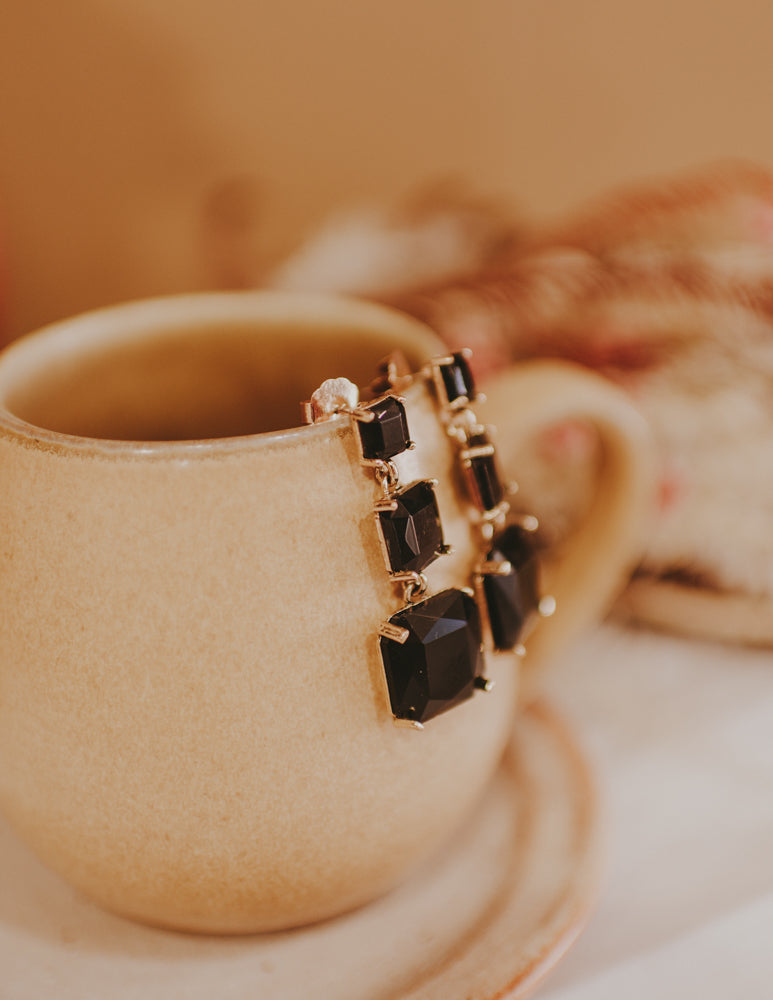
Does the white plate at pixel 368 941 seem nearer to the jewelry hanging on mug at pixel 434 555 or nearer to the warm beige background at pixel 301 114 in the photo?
the jewelry hanging on mug at pixel 434 555

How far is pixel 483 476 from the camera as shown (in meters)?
0.32

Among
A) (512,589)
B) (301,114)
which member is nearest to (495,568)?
(512,589)

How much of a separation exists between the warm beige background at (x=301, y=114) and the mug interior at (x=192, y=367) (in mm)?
198

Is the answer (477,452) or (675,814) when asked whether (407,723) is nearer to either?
(477,452)

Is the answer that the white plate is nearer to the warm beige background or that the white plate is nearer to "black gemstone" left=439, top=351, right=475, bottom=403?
"black gemstone" left=439, top=351, right=475, bottom=403

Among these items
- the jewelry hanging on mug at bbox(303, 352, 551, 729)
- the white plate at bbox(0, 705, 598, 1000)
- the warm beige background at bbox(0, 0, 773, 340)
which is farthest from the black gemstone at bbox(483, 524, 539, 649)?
the warm beige background at bbox(0, 0, 773, 340)

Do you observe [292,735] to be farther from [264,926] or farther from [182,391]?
[182,391]

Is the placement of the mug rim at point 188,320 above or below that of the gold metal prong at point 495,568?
above

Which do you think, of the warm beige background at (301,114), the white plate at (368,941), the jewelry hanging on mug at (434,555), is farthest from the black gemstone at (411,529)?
the warm beige background at (301,114)

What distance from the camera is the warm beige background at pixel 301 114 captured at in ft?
1.77

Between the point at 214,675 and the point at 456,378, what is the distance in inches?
5.1

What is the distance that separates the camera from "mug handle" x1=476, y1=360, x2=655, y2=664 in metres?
0.37

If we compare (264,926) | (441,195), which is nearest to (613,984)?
(264,926)

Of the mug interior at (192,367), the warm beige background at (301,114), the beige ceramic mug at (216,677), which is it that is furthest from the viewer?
the warm beige background at (301,114)
